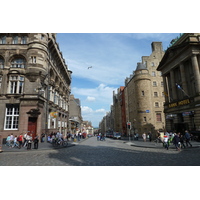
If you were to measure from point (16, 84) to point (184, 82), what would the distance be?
92.5ft

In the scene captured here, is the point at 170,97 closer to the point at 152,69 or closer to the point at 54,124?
the point at 152,69

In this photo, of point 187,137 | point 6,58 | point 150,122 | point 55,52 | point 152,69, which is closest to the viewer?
point 187,137

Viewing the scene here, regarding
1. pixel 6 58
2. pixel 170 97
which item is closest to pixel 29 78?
pixel 6 58

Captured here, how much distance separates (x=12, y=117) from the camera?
68.8 ft

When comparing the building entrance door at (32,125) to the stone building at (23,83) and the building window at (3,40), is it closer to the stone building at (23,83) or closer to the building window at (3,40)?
the stone building at (23,83)

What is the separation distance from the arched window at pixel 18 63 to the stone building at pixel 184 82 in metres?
25.2

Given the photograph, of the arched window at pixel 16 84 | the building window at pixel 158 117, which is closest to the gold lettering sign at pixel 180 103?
the building window at pixel 158 117

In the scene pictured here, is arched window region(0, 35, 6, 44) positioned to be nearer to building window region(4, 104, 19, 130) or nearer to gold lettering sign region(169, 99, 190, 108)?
building window region(4, 104, 19, 130)

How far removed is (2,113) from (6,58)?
8533mm

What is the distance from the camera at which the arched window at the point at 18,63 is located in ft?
75.2

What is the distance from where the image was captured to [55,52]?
1161 inches

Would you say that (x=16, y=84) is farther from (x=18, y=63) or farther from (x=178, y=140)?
(x=178, y=140)

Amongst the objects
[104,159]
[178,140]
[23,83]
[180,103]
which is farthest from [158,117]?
[104,159]

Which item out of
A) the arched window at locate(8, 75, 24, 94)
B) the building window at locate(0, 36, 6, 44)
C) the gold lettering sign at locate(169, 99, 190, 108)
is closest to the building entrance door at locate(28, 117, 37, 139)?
the arched window at locate(8, 75, 24, 94)
